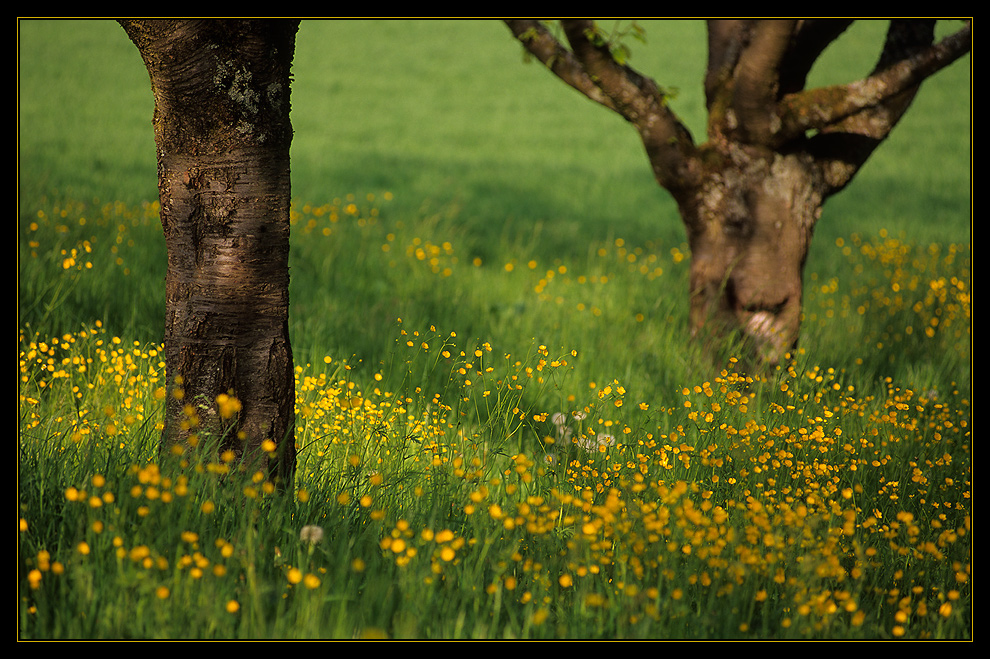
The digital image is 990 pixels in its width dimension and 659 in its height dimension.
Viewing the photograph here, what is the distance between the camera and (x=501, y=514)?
214cm

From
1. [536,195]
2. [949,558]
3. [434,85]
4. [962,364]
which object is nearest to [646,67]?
[434,85]

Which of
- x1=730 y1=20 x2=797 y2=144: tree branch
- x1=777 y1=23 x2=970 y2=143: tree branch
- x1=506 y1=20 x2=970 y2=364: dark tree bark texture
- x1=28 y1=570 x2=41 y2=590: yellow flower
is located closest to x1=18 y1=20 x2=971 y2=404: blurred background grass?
x1=506 y1=20 x2=970 y2=364: dark tree bark texture

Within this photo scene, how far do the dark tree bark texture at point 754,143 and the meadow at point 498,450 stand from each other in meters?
0.39

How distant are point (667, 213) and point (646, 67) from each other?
10938mm

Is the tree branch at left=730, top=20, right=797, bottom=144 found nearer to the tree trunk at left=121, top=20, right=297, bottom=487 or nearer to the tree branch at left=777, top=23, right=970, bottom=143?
the tree branch at left=777, top=23, right=970, bottom=143

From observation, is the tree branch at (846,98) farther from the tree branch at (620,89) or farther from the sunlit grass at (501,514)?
the sunlit grass at (501,514)

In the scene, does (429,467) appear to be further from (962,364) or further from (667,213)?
(667,213)

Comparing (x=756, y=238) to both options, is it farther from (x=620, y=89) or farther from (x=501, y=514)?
(x=501, y=514)

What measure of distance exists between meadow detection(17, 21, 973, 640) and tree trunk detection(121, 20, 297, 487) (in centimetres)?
21

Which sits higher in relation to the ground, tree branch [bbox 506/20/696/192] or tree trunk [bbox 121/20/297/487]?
tree branch [bbox 506/20/696/192]

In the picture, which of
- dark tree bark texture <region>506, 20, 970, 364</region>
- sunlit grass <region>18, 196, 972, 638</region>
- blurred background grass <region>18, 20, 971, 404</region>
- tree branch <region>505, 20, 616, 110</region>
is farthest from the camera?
blurred background grass <region>18, 20, 971, 404</region>

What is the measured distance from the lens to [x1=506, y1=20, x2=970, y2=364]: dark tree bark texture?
4.05 metres

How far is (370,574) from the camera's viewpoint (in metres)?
2.09

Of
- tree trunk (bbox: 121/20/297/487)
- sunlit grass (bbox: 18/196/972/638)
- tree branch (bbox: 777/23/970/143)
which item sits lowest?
sunlit grass (bbox: 18/196/972/638)
